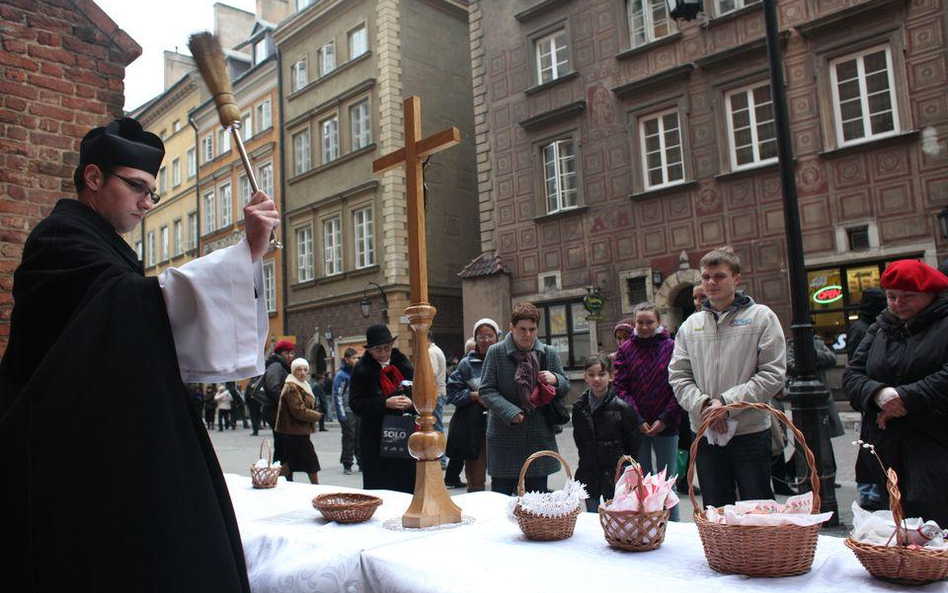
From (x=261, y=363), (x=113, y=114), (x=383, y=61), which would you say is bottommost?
(x=261, y=363)

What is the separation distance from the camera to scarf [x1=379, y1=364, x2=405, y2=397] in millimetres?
5746

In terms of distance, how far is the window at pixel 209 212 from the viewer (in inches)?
1320

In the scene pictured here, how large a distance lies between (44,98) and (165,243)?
36.1 m

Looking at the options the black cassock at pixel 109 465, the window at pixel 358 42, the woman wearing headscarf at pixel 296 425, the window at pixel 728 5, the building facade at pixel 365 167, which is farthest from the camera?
the window at pixel 358 42

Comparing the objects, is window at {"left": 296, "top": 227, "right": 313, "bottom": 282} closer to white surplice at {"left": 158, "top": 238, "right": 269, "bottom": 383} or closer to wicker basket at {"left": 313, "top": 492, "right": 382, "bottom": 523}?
wicker basket at {"left": 313, "top": 492, "right": 382, "bottom": 523}

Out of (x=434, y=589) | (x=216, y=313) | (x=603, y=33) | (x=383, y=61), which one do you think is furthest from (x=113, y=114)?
(x=383, y=61)

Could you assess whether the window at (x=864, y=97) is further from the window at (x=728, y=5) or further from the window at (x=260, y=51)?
the window at (x=260, y=51)

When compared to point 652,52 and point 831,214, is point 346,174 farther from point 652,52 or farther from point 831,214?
point 831,214

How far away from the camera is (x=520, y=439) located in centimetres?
525

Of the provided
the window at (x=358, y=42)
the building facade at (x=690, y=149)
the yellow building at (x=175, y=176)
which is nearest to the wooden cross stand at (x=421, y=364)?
the building facade at (x=690, y=149)

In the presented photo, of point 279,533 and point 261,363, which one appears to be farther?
point 279,533

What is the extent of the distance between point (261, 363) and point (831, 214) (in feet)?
46.3

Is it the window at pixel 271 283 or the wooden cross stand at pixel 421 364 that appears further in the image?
the window at pixel 271 283

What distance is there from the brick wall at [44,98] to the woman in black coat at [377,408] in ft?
7.90
